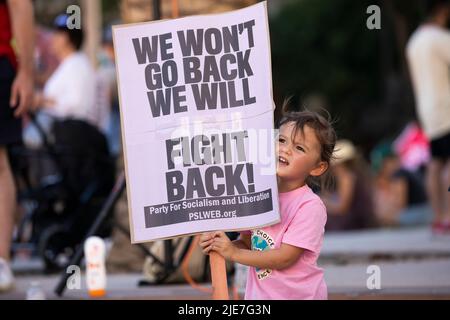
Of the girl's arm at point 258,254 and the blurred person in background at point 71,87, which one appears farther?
the blurred person in background at point 71,87

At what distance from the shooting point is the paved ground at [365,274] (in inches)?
250

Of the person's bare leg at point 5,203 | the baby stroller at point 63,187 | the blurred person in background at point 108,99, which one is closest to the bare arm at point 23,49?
the person's bare leg at point 5,203

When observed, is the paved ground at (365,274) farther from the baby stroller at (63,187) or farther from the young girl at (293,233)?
the young girl at (293,233)

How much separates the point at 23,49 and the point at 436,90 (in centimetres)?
467

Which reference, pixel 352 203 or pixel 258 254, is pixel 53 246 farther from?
pixel 352 203

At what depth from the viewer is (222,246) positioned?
15.6 ft

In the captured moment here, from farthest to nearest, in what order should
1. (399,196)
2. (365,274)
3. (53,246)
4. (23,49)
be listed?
(399,196) < (53,246) < (365,274) < (23,49)

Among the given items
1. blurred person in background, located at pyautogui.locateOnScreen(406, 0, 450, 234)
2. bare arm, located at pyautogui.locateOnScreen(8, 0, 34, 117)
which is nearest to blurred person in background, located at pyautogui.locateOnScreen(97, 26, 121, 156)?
blurred person in background, located at pyautogui.locateOnScreen(406, 0, 450, 234)

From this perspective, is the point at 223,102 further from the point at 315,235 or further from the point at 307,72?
the point at 307,72

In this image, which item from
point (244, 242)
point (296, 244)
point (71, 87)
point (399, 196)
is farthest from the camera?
point (399, 196)

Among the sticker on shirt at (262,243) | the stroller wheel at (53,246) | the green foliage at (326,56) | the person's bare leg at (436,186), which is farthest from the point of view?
the green foliage at (326,56)

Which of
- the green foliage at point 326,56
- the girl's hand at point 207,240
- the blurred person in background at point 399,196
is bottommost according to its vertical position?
the blurred person in background at point 399,196

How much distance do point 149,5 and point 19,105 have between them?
206 centimetres

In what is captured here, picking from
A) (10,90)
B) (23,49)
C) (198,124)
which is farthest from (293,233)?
(10,90)
